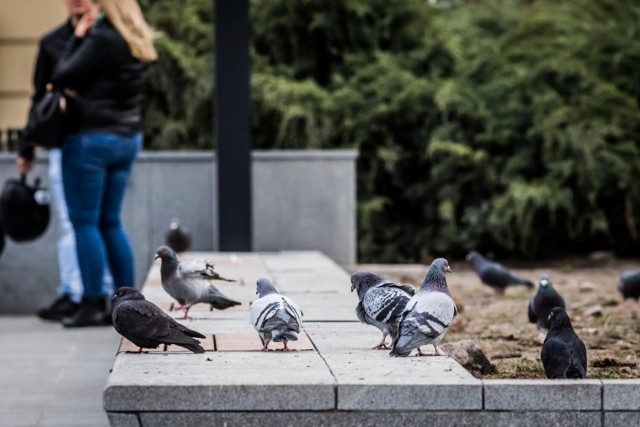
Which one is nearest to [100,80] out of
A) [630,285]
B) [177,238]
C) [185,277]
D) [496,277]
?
[177,238]

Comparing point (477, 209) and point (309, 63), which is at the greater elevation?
point (309, 63)

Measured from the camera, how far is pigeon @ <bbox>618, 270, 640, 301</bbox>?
7.96 meters

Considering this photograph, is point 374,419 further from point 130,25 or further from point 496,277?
point 496,277

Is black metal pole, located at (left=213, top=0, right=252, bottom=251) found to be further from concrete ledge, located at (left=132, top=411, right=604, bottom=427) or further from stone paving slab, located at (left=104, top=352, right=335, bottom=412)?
concrete ledge, located at (left=132, top=411, right=604, bottom=427)

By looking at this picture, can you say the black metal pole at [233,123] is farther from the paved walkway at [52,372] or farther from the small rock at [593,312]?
the small rock at [593,312]

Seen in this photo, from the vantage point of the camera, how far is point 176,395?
402 centimetres

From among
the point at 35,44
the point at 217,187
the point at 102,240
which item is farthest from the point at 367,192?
the point at 102,240

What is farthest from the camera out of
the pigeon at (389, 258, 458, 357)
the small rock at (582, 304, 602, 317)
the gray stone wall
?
the gray stone wall

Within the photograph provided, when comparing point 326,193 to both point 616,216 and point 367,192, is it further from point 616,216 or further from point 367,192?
point 616,216

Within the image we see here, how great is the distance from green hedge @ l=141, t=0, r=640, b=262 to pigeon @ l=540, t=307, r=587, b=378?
6.41 metres

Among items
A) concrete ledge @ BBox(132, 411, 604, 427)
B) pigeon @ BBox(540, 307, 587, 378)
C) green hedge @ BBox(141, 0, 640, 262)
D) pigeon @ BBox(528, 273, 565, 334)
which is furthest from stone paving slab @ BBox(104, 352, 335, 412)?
green hedge @ BBox(141, 0, 640, 262)

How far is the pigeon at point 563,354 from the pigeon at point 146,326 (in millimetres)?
1323

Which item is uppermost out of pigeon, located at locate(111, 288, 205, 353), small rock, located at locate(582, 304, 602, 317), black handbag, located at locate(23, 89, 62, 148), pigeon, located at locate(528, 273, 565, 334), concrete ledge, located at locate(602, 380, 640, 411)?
black handbag, located at locate(23, 89, 62, 148)

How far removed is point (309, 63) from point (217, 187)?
339cm
